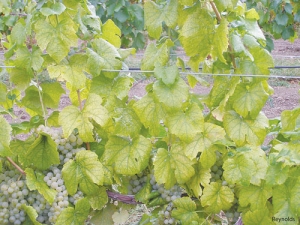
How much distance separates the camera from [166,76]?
1.46 meters

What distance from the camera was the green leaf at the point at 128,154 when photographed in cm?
154

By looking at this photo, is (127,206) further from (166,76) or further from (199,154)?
(166,76)

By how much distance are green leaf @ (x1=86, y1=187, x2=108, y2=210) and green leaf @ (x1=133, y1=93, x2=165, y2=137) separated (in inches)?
11.3

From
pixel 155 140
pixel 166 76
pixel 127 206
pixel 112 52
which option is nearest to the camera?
pixel 166 76

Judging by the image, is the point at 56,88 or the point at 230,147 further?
the point at 56,88

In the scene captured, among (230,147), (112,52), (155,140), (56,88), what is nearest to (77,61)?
(112,52)

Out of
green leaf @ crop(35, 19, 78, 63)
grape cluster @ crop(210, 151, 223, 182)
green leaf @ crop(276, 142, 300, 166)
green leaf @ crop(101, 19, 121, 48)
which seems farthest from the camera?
green leaf @ crop(101, 19, 121, 48)

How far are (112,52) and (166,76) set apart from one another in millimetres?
214

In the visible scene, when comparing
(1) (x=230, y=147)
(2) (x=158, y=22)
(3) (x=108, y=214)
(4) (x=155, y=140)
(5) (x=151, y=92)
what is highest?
(2) (x=158, y=22)

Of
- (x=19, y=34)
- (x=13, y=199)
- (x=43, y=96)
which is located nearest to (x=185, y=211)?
(x=13, y=199)

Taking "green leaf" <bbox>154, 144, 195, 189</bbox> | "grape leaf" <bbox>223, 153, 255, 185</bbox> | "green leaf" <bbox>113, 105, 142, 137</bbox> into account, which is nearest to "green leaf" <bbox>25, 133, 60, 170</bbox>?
"green leaf" <bbox>113, 105, 142, 137</bbox>

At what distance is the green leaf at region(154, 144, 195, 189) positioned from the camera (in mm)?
1522

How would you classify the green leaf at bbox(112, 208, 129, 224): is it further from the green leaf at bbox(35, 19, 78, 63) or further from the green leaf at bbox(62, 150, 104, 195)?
the green leaf at bbox(35, 19, 78, 63)

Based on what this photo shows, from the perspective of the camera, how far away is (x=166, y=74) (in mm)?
1462
